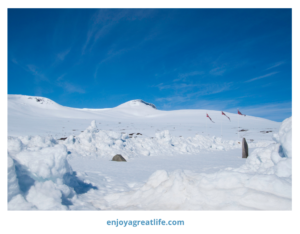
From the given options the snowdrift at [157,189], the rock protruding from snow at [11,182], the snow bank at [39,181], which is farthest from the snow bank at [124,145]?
the rock protruding from snow at [11,182]

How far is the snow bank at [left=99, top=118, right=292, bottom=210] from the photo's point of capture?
278 cm

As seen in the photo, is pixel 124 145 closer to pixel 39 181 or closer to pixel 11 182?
pixel 39 181

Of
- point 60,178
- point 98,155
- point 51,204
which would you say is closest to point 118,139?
point 98,155

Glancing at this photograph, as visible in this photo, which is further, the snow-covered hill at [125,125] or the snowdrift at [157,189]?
the snow-covered hill at [125,125]

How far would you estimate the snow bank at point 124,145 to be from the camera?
1002cm

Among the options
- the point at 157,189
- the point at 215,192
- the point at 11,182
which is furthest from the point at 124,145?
the point at 215,192

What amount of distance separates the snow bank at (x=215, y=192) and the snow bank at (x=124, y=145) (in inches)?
248

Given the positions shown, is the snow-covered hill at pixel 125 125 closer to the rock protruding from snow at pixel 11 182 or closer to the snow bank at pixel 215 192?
the rock protruding from snow at pixel 11 182

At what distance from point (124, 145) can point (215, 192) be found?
8559 millimetres

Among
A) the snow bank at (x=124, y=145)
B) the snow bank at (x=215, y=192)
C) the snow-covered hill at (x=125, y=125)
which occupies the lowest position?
the snow bank at (x=215, y=192)
